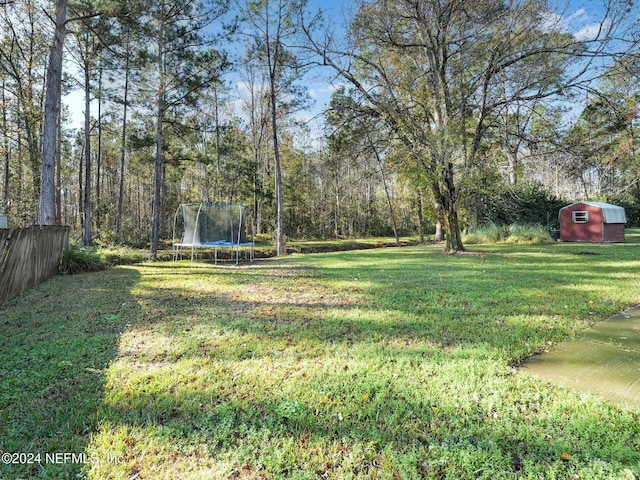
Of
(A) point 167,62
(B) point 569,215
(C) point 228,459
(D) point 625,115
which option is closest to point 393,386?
(C) point 228,459

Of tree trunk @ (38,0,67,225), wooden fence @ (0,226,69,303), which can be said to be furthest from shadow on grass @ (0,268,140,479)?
tree trunk @ (38,0,67,225)

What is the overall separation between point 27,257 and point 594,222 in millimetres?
16596

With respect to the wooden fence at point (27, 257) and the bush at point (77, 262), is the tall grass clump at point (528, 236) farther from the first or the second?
the wooden fence at point (27, 257)

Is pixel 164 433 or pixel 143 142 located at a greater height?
pixel 143 142

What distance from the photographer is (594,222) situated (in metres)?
12.1

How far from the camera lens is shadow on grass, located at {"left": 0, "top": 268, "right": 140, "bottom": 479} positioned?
4.85 ft

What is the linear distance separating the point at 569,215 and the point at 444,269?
1020cm

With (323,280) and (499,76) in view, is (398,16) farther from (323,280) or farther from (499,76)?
(323,280)

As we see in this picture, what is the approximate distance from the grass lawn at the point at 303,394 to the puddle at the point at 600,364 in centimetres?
12

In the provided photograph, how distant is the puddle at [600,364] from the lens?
1900mm

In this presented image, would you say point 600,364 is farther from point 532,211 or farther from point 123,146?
point 532,211

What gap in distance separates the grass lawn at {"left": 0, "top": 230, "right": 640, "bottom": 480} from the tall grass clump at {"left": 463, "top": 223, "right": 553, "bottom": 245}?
9.68 m

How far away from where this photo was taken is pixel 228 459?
139 cm

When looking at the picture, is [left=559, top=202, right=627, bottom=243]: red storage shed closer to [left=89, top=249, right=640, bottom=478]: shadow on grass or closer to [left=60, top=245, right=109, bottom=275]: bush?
[left=89, top=249, right=640, bottom=478]: shadow on grass
